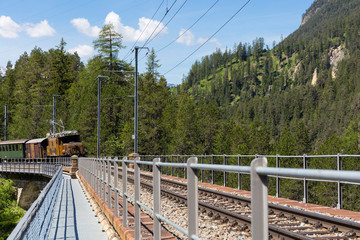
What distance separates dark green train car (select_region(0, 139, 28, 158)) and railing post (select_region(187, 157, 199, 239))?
193 feet

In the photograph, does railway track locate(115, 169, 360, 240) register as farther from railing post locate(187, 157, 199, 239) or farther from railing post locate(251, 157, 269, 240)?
railing post locate(251, 157, 269, 240)

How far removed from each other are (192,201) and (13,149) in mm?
63296

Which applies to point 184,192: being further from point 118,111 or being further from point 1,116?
point 1,116

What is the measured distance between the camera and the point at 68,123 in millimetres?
87750

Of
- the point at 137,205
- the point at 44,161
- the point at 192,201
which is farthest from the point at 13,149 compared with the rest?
the point at 192,201

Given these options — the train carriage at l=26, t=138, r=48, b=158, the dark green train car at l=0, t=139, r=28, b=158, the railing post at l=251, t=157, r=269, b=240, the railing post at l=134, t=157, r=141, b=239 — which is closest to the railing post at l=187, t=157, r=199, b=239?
the railing post at l=251, t=157, r=269, b=240

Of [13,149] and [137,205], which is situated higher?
[137,205]

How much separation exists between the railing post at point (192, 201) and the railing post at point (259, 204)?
1.33m

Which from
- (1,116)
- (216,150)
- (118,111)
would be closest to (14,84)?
(1,116)

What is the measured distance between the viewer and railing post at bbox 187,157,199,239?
360cm

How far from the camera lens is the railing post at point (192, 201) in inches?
142

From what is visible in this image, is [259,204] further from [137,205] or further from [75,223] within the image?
[75,223]

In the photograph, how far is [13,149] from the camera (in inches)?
2454

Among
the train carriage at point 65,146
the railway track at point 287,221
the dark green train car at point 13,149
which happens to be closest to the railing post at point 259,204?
the railway track at point 287,221
